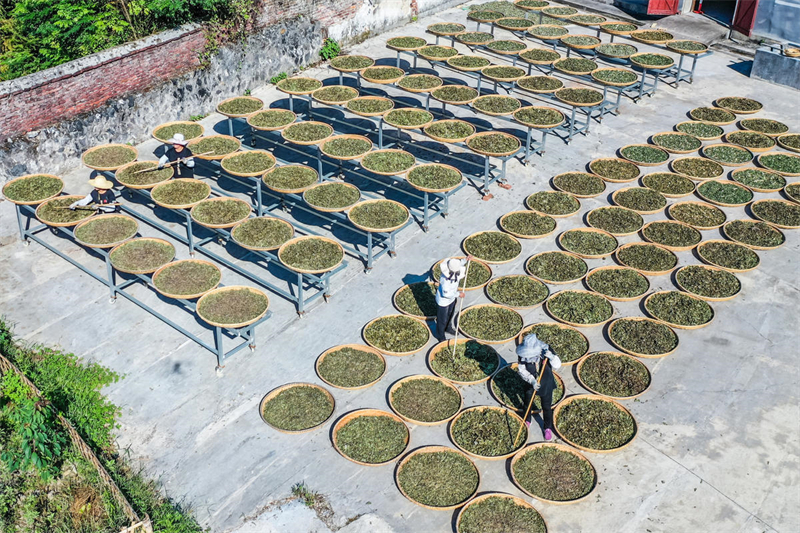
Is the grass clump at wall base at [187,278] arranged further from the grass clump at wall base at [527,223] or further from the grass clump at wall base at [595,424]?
the grass clump at wall base at [595,424]

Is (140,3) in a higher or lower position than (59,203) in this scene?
A: higher

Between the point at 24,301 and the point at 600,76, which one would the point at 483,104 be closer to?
the point at 600,76

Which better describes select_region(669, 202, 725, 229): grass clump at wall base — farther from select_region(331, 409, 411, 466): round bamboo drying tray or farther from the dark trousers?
select_region(331, 409, 411, 466): round bamboo drying tray

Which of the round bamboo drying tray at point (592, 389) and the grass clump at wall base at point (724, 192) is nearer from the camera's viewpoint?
the round bamboo drying tray at point (592, 389)

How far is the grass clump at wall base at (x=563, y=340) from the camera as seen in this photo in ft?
39.3

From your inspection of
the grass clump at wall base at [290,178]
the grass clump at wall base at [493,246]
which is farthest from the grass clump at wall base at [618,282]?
the grass clump at wall base at [290,178]

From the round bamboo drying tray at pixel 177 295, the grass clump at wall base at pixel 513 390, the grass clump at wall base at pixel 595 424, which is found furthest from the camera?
the round bamboo drying tray at pixel 177 295

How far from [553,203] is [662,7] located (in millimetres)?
14127

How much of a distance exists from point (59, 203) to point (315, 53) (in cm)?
1034

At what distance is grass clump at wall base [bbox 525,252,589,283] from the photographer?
13812 mm

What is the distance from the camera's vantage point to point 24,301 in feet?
44.1

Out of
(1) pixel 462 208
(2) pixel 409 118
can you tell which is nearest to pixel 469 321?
(1) pixel 462 208

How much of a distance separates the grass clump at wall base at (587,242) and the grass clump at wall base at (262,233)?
555cm

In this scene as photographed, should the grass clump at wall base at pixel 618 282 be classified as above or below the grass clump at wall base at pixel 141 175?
below
